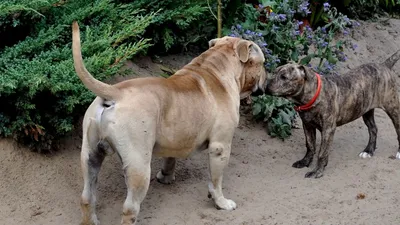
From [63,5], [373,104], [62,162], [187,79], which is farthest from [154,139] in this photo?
[373,104]

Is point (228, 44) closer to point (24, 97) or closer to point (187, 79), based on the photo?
point (187, 79)

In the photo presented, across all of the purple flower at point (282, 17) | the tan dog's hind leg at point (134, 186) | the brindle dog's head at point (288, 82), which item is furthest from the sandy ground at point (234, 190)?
the purple flower at point (282, 17)

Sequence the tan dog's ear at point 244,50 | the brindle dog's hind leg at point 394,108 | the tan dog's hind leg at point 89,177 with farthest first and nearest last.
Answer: the brindle dog's hind leg at point 394,108
the tan dog's ear at point 244,50
the tan dog's hind leg at point 89,177

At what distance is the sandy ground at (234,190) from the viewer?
5.45m

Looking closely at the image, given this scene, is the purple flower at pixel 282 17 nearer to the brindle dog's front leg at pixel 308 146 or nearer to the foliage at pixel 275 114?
the foliage at pixel 275 114

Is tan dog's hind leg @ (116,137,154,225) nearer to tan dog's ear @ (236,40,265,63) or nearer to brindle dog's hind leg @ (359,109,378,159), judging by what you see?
tan dog's ear @ (236,40,265,63)

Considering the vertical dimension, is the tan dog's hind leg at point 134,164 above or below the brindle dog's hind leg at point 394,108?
above

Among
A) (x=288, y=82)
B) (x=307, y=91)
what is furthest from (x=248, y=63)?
(x=307, y=91)

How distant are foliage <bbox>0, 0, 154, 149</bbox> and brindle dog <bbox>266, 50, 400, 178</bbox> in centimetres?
157

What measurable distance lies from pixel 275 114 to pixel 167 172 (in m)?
1.88

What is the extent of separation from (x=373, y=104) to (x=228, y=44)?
189 cm

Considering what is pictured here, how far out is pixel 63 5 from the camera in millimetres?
6438

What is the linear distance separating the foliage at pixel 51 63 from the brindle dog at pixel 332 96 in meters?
1.57

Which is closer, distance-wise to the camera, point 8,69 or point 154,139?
point 154,139
